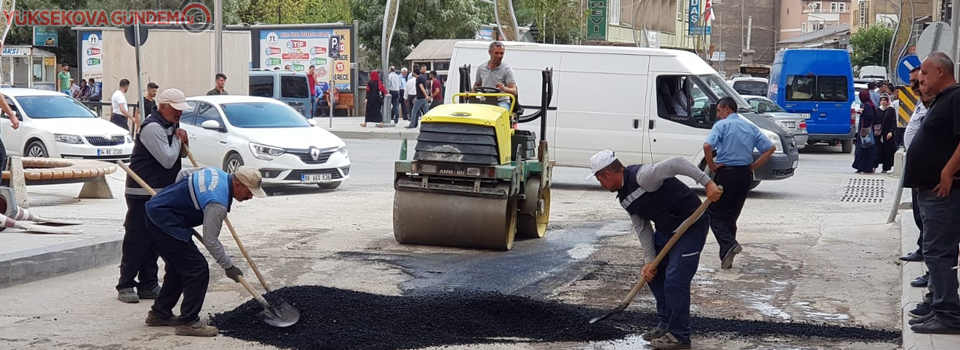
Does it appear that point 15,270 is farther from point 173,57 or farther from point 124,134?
point 173,57

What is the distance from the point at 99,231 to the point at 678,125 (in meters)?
9.27

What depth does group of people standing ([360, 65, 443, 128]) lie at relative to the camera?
31.5m

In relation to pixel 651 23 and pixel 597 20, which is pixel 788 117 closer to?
pixel 597 20

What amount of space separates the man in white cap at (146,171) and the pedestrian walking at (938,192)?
516cm

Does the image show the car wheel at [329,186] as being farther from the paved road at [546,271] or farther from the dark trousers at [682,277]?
the dark trousers at [682,277]

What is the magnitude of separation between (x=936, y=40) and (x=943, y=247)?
28.0 ft

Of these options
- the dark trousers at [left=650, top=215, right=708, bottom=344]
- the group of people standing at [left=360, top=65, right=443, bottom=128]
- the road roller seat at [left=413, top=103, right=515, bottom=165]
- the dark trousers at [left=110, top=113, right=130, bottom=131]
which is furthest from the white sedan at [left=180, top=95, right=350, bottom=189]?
the group of people standing at [left=360, top=65, right=443, bottom=128]

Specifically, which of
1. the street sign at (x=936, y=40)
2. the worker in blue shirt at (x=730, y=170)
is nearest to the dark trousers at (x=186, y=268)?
the worker in blue shirt at (x=730, y=170)

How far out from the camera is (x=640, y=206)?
716 centimetres

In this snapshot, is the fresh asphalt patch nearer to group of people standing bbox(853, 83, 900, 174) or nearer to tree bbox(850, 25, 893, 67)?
group of people standing bbox(853, 83, 900, 174)

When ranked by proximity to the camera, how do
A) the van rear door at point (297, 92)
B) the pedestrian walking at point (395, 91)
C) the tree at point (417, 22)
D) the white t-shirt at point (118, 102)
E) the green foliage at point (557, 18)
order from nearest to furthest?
the white t-shirt at point (118, 102)
the van rear door at point (297, 92)
the pedestrian walking at point (395, 91)
the green foliage at point (557, 18)
the tree at point (417, 22)

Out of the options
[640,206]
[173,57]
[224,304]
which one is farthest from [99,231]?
[173,57]

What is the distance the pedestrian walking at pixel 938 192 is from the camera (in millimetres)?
7172

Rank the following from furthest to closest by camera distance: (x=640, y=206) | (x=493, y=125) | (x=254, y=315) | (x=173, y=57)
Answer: (x=173, y=57) < (x=493, y=125) < (x=254, y=315) < (x=640, y=206)
